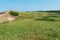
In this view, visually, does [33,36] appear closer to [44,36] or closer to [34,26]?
[44,36]

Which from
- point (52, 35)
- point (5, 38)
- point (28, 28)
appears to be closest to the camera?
point (5, 38)

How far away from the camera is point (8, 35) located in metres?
21.5

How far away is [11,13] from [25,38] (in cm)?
1445

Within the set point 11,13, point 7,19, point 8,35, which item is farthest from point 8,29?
point 11,13

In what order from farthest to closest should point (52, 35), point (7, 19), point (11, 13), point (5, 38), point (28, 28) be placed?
point (11, 13), point (7, 19), point (28, 28), point (52, 35), point (5, 38)

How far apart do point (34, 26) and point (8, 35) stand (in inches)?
197

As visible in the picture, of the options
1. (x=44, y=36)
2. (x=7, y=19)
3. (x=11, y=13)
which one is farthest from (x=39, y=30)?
(x=11, y=13)

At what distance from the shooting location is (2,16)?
33250 mm

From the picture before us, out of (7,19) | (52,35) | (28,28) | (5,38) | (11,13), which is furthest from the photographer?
(11,13)

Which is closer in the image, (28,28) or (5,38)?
(5,38)

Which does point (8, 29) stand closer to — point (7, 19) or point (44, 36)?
point (44, 36)

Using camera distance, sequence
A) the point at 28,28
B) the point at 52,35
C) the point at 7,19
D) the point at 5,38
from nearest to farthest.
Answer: the point at 5,38 < the point at 52,35 < the point at 28,28 < the point at 7,19

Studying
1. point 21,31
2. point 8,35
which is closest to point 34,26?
point 21,31

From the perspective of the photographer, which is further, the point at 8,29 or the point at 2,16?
the point at 2,16
